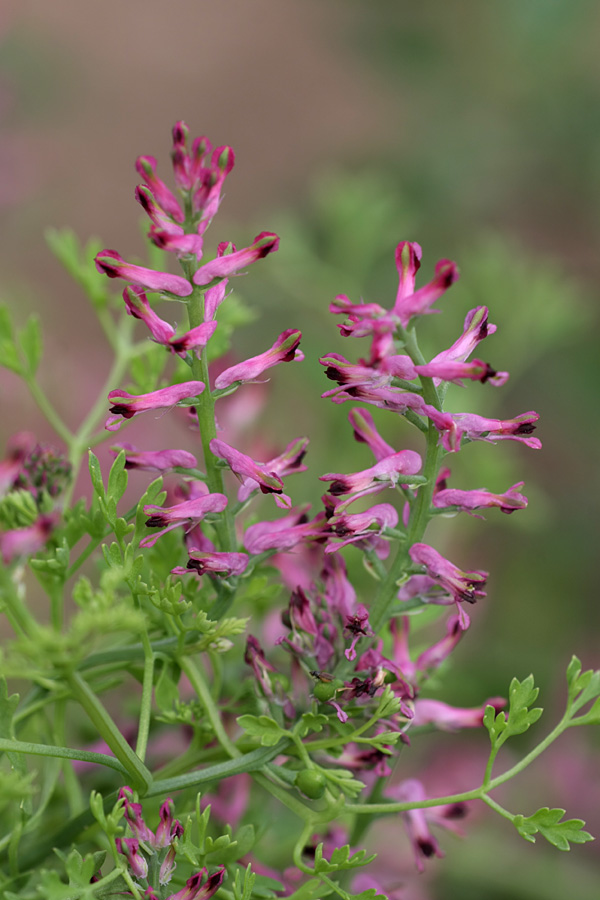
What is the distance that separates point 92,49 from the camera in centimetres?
469

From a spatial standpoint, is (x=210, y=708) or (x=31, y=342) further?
(x=31, y=342)

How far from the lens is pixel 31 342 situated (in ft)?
3.55

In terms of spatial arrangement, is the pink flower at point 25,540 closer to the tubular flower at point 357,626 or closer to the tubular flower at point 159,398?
the tubular flower at point 159,398

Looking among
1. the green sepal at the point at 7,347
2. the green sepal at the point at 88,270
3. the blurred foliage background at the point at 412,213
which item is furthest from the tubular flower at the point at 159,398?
the blurred foliage background at the point at 412,213

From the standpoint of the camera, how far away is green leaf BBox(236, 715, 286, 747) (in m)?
0.78

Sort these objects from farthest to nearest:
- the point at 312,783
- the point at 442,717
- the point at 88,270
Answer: the point at 88,270
the point at 442,717
the point at 312,783

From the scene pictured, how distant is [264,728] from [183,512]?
203 millimetres

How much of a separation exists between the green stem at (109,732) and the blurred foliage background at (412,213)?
0.64 metres

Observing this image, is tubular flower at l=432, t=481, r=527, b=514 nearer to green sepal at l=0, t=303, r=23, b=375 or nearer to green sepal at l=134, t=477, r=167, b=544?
green sepal at l=134, t=477, r=167, b=544

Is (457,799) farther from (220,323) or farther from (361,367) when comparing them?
(220,323)

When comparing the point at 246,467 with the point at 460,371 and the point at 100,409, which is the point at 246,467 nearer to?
the point at 460,371

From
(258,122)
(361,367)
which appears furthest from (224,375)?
(258,122)

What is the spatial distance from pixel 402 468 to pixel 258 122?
4.13 metres

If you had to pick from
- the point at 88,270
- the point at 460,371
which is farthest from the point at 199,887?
the point at 88,270
